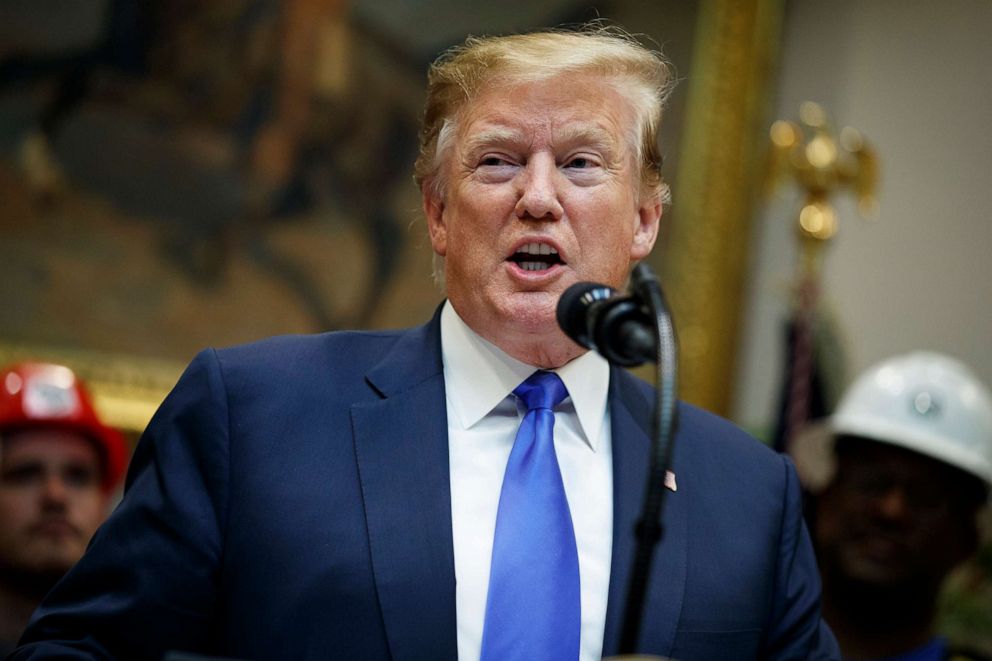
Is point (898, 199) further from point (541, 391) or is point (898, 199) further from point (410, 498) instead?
point (410, 498)

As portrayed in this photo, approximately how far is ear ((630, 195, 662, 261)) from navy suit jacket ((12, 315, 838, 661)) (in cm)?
38

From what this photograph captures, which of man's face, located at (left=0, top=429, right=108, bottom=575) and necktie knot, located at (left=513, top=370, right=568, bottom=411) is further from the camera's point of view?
man's face, located at (left=0, top=429, right=108, bottom=575)

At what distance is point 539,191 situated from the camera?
2721mm

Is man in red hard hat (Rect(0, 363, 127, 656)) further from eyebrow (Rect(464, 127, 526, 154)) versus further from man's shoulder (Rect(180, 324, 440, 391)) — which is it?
eyebrow (Rect(464, 127, 526, 154))

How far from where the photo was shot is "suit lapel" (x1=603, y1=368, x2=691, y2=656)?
253 cm

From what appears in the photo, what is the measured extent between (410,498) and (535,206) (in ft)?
1.90

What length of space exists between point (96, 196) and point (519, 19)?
2117mm

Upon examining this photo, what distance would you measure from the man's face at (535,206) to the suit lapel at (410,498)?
6.8 inches

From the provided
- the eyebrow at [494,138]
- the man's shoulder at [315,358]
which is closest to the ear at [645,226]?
the eyebrow at [494,138]

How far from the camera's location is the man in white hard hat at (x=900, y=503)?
16.0 feet

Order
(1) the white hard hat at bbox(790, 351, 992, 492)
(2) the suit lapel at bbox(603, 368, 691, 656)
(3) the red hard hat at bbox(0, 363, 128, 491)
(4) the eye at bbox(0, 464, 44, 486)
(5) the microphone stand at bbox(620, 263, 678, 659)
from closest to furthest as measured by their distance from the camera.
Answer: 1. (5) the microphone stand at bbox(620, 263, 678, 659)
2. (2) the suit lapel at bbox(603, 368, 691, 656)
3. (4) the eye at bbox(0, 464, 44, 486)
4. (3) the red hard hat at bbox(0, 363, 128, 491)
5. (1) the white hard hat at bbox(790, 351, 992, 492)

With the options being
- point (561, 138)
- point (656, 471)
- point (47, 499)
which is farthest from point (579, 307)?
point (47, 499)

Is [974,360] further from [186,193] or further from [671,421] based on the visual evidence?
[671,421]

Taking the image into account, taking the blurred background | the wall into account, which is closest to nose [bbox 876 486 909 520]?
the blurred background
